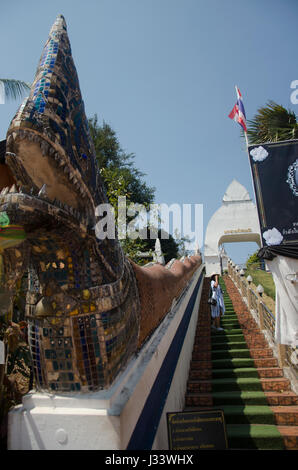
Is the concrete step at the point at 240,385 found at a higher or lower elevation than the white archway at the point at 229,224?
lower

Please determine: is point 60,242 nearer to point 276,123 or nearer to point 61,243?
point 61,243

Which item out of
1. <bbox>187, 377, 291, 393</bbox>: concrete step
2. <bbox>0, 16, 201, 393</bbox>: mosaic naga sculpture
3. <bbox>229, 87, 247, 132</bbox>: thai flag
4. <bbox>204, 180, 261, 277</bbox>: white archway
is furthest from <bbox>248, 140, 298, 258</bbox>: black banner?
<bbox>204, 180, 261, 277</bbox>: white archway

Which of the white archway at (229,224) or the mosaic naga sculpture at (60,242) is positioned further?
the white archway at (229,224)

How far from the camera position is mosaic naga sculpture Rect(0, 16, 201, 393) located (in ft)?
5.08

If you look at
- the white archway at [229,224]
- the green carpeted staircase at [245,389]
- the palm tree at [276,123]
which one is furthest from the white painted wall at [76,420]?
the white archway at [229,224]

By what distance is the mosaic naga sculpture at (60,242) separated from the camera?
155 centimetres

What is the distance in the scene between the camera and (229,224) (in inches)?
813

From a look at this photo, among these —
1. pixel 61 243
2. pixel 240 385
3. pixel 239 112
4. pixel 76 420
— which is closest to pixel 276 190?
pixel 240 385

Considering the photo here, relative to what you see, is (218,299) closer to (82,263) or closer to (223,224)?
(82,263)

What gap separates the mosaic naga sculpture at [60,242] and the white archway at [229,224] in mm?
18794

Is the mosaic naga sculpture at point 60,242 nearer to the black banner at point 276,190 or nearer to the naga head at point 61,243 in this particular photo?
the naga head at point 61,243

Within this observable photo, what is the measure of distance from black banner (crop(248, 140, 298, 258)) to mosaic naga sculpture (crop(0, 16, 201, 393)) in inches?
147

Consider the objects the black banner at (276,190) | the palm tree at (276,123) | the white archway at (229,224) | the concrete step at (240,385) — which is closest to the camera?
the concrete step at (240,385)

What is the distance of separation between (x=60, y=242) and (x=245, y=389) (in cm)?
410
